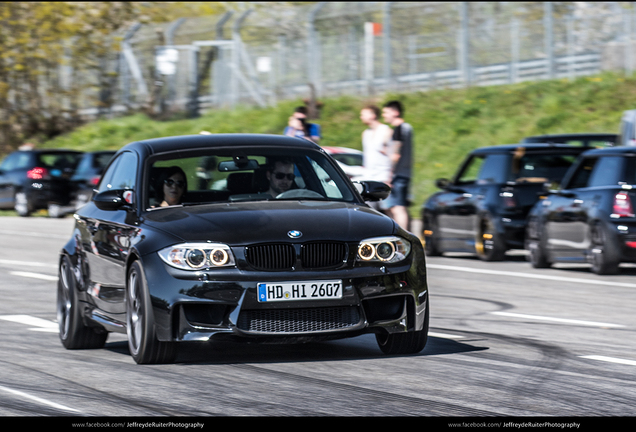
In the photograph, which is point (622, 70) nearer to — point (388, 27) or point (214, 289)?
point (388, 27)

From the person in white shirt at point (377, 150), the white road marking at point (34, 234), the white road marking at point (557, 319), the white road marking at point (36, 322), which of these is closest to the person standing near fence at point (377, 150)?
the person in white shirt at point (377, 150)

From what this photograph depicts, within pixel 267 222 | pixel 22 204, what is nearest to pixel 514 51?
pixel 22 204

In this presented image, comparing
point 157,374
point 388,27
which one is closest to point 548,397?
point 157,374

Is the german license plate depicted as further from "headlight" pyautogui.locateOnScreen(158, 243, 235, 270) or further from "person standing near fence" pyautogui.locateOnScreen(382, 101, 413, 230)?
"person standing near fence" pyautogui.locateOnScreen(382, 101, 413, 230)

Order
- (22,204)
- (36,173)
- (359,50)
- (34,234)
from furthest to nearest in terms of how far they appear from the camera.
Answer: (359,50), (22,204), (36,173), (34,234)

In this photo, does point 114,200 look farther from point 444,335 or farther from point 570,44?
point 570,44

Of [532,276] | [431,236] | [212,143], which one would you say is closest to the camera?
[212,143]

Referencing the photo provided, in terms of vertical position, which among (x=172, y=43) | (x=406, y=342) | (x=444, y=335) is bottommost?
(x=172, y=43)

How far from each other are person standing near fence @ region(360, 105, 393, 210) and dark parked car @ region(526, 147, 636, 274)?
1887mm

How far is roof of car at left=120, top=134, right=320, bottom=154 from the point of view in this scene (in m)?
8.60

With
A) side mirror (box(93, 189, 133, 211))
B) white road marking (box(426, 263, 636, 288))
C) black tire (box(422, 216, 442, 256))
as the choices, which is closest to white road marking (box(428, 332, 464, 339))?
side mirror (box(93, 189, 133, 211))

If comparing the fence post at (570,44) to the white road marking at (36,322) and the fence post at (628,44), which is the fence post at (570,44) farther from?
the white road marking at (36,322)

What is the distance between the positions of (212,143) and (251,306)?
1758 mm

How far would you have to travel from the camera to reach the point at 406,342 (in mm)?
7949
